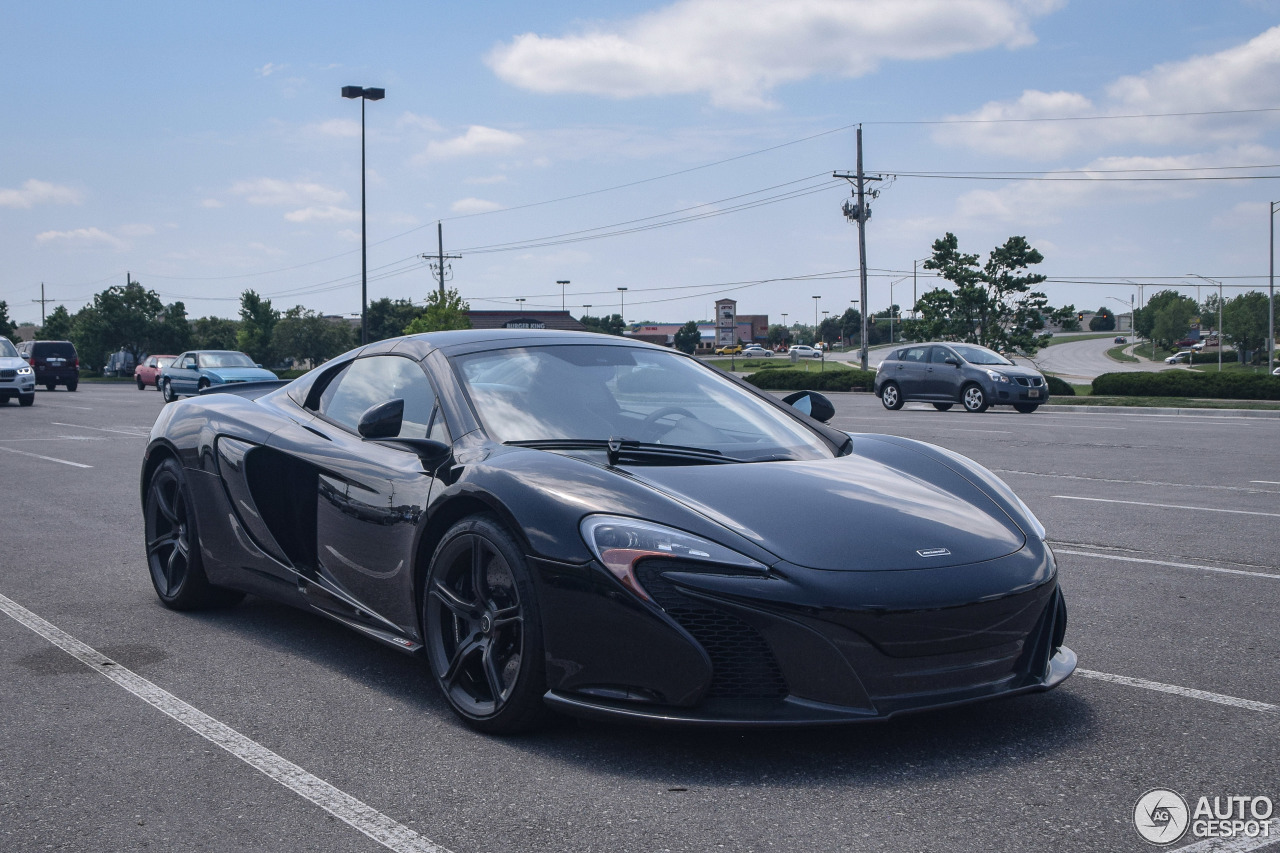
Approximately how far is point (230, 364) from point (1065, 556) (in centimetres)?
2831

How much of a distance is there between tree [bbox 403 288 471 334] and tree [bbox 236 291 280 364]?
145 ft

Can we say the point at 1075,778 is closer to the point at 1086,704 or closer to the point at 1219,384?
the point at 1086,704

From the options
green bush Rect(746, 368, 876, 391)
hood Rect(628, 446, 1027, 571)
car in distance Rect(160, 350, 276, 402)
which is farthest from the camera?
green bush Rect(746, 368, 876, 391)

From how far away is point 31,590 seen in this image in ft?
19.2

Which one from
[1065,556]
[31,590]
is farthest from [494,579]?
[1065,556]

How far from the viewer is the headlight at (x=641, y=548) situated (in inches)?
122

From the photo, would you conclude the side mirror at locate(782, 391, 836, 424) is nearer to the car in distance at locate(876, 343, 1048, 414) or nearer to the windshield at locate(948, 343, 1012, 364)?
the car in distance at locate(876, 343, 1048, 414)

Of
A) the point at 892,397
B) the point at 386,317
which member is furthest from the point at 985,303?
the point at 386,317

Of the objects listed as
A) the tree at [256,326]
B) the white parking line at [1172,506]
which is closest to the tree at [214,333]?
the tree at [256,326]

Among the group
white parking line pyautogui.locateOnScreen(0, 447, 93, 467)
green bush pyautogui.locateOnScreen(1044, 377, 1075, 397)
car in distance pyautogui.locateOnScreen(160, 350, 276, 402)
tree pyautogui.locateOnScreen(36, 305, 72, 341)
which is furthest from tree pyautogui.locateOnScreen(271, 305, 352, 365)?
white parking line pyautogui.locateOnScreen(0, 447, 93, 467)

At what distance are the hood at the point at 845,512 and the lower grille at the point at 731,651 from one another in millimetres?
249

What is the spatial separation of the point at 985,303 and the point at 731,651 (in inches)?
1916

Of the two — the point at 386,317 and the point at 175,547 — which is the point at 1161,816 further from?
the point at 386,317

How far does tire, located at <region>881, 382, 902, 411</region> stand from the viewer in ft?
83.7
